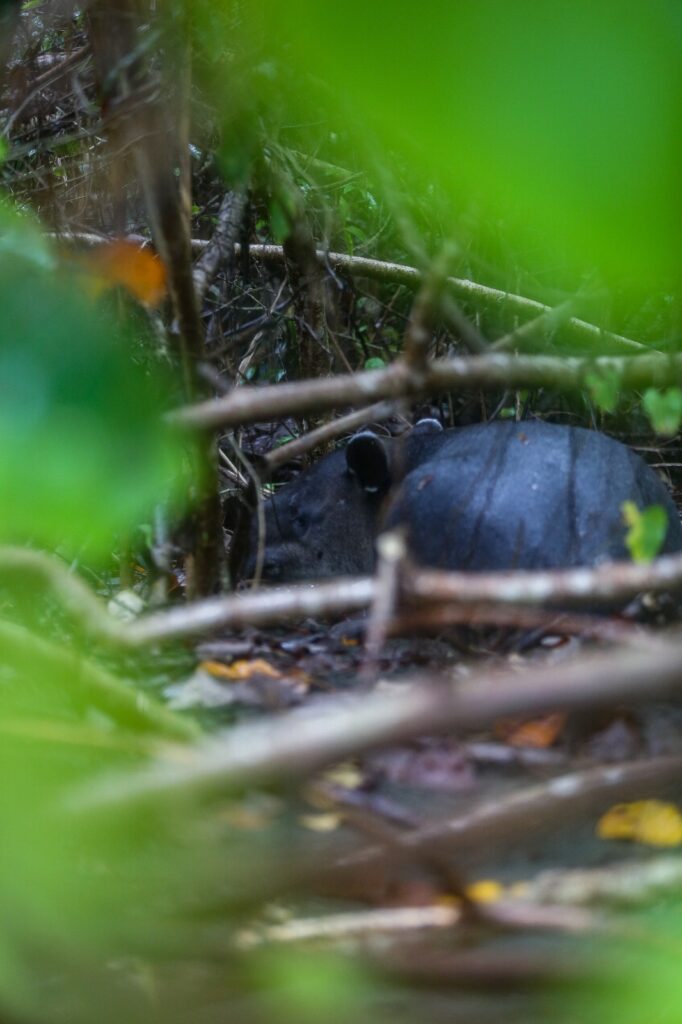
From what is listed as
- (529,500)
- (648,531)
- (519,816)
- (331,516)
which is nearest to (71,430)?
(519,816)

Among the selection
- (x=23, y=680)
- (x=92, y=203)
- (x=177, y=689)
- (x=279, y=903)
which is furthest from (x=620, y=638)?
(x=92, y=203)

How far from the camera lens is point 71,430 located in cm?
38

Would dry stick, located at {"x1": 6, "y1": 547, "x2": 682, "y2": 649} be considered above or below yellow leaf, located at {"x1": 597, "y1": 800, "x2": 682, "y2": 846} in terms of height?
above

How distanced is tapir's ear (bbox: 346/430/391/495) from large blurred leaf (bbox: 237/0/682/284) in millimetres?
4715

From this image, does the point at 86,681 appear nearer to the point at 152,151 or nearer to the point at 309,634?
the point at 152,151

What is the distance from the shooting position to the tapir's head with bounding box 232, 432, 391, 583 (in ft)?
16.8

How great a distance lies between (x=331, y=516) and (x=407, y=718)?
4502 millimetres

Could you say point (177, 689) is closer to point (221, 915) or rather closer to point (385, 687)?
point (385, 687)

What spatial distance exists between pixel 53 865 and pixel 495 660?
2.18 m

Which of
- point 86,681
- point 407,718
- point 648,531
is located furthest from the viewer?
point 648,531

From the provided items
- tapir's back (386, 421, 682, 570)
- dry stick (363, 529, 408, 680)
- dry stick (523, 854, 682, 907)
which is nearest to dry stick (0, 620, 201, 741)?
dry stick (363, 529, 408, 680)

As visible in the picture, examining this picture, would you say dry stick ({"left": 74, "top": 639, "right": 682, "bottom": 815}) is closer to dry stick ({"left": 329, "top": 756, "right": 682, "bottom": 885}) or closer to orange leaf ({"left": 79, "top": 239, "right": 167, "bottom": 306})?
dry stick ({"left": 329, "top": 756, "right": 682, "bottom": 885})

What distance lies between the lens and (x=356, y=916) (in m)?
1.37

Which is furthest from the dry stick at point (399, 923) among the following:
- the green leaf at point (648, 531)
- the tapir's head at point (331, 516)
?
the tapir's head at point (331, 516)
